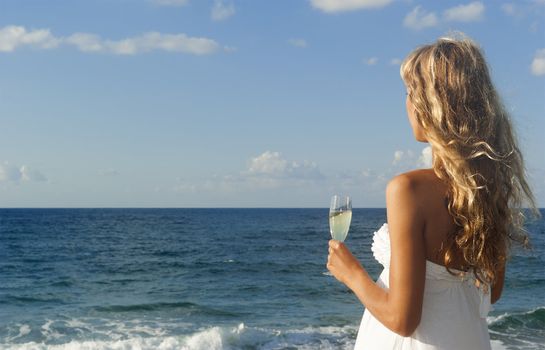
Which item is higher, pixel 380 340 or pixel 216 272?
pixel 380 340

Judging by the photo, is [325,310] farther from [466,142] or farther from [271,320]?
[466,142]

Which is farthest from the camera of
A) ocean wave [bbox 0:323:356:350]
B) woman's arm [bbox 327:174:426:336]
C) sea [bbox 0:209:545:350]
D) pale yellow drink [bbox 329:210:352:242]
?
sea [bbox 0:209:545:350]

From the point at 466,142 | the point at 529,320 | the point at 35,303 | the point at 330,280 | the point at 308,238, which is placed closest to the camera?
the point at 466,142

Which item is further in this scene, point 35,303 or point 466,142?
point 35,303

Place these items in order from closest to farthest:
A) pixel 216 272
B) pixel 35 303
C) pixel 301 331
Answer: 1. pixel 301 331
2. pixel 35 303
3. pixel 216 272

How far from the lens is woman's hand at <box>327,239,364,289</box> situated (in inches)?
84.7

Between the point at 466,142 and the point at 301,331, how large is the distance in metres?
12.2

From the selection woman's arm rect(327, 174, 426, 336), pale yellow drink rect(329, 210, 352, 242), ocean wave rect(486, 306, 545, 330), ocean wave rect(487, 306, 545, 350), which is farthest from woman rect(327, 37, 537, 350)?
ocean wave rect(486, 306, 545, 330)

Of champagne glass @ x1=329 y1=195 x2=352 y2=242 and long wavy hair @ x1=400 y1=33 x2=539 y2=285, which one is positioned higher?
long wavy hair @ x1=400 y1=33 x2=539 y2=285

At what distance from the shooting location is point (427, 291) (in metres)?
2.15

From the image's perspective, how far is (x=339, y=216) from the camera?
2762 millimetres

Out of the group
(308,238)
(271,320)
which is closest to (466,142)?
(271,320)

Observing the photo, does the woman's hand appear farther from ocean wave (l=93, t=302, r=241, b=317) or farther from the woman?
ocean wave (l=93, t=302, r=241, b=317)

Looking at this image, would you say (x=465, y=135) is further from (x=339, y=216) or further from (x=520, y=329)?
(x=520, y=329)
